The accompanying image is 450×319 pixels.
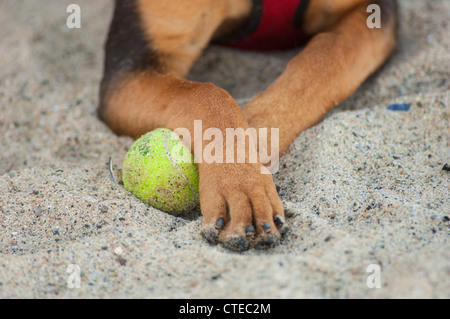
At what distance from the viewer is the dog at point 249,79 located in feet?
5.77

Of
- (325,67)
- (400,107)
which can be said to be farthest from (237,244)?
(400,107)

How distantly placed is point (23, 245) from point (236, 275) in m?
0.83

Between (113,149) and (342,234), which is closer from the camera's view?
(342,234)

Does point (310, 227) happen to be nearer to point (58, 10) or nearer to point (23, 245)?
point (23, 245)

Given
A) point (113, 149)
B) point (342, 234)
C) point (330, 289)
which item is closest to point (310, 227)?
point (342, 234)

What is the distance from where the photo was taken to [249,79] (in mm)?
3189

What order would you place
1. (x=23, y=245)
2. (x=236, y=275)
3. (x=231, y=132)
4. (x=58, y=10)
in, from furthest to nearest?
(x=58, y=10) < (x=231, y=132) < (x=23, y=245) < (x=236, y=275)

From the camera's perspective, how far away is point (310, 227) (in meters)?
1.76

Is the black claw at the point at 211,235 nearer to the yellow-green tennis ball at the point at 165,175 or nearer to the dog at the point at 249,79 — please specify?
the dog at the point at 249,79

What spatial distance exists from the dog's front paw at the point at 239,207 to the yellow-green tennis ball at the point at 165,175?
103 millimetres

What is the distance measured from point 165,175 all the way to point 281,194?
0.48 metres

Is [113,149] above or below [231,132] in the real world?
below

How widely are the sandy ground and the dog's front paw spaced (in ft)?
0.16

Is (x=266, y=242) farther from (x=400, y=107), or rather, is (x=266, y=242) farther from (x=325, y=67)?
(x=400, y=107)
